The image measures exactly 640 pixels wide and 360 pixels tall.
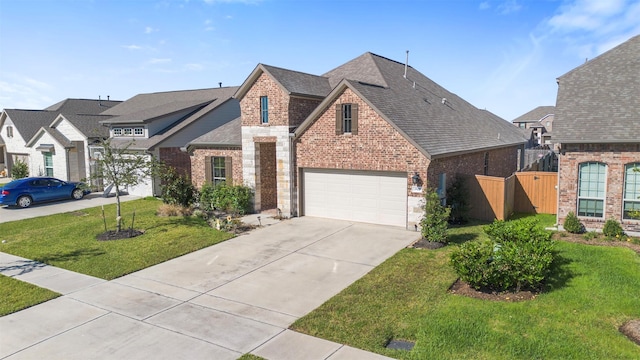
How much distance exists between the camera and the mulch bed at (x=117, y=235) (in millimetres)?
16361

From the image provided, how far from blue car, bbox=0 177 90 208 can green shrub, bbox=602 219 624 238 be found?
2325 centimetres

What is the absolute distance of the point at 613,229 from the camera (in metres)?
15.0

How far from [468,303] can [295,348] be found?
4.03 m

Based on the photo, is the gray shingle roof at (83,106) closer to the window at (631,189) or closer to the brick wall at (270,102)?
the brick wall at (270,102)

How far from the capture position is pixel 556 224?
657 inches

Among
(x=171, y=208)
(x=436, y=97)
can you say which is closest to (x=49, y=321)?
(x=171, y=208)

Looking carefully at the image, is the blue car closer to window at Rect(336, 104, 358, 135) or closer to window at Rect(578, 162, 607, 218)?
window at Rect(336, 104, 358, 135)

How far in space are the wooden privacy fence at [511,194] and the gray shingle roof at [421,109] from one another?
1846mm

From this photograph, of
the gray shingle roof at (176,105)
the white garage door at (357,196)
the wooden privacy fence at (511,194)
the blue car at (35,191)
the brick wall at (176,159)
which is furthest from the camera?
the gray shingle roof at (176,105)

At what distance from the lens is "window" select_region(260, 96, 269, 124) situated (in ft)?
65.1

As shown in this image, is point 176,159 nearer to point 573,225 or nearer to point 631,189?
point 573,225

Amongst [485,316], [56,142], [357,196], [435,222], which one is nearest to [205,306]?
[485,316]

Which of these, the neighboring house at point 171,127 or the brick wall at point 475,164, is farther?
the neighboring house at point 171,127

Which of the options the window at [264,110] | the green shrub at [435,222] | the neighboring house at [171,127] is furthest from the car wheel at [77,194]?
the green shrub at [435,222]
